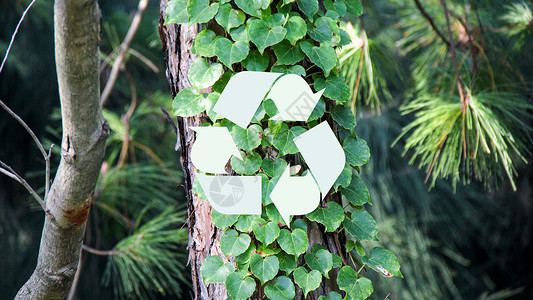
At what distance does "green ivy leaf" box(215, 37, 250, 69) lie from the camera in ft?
1.85

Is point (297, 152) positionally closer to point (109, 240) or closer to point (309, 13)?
point (309, 13)

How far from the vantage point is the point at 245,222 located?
574 mm

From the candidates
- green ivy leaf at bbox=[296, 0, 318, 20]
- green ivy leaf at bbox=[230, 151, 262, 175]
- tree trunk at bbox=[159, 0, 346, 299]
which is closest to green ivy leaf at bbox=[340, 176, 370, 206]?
tree trunk at bbox=[159, 0, 346, 299]

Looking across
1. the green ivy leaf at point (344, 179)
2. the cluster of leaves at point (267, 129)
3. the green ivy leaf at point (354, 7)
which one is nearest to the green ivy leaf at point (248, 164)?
the cluster of leaves at point (267, 129)

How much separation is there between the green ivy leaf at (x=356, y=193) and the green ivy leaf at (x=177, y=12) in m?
0.30

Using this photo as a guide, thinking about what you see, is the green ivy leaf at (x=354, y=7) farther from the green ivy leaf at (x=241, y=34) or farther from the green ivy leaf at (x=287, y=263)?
the green ivy leaf at (x=287, y=263)

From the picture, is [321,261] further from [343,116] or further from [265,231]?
[343,116]

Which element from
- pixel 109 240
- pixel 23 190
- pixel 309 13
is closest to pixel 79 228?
pixel 309 13

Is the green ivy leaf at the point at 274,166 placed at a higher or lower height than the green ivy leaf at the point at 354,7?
lower

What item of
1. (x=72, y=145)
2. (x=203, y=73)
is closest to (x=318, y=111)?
(x=203, y=73)

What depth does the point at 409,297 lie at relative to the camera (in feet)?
6.65

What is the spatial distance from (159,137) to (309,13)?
1.25m

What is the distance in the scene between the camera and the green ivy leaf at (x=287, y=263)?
0.57 meters

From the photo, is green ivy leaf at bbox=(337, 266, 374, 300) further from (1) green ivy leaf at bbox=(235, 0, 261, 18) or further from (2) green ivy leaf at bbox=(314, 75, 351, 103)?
(1) green ivy leaf at bbox=(235, 0, 261, 18)
